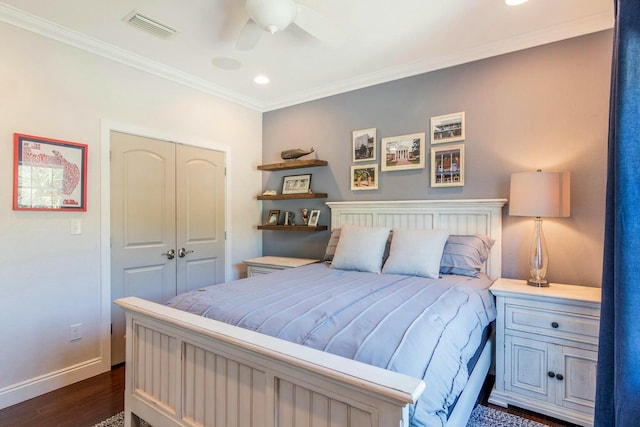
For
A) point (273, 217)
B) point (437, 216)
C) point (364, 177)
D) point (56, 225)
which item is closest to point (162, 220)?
point (56, 225)

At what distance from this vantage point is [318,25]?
2045mm

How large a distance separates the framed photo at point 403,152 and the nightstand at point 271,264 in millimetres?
1316

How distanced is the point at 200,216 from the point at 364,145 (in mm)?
1871

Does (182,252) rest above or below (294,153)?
below

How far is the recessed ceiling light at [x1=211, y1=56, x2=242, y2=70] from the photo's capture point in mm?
2959

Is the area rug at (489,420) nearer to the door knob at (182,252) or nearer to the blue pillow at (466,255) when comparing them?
the blue pillow at (466,255)

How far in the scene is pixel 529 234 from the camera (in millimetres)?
2580

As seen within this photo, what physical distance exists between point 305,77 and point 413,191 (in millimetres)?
1589

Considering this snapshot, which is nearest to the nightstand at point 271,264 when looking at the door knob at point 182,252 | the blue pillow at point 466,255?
the door knob at point 182,252

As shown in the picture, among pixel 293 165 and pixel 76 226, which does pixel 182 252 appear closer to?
pixel 76 226

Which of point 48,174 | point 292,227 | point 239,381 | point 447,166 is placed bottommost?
point 239,381

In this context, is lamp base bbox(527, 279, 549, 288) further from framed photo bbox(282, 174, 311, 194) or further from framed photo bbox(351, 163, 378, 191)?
framed photo bbox(282, 174, 311, 194)

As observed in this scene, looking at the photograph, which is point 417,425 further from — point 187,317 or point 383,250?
point 383,250

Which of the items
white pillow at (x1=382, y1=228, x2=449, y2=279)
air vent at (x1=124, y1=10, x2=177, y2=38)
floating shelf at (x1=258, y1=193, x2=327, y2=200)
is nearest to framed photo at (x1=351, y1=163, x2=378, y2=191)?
floating shelf at (x1=258, y1=193, x2=327, y2=200)
